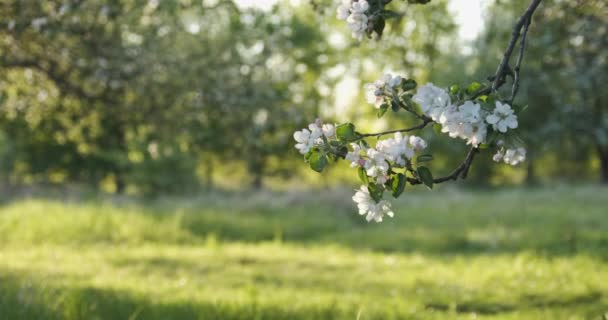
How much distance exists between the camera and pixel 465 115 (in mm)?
2838

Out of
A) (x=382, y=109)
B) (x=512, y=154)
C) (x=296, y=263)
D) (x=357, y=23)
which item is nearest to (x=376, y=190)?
(x=382, y=109)

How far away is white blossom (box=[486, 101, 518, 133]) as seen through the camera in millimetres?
2824

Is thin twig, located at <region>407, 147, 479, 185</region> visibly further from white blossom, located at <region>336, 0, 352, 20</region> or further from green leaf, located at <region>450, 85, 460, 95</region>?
white blossom, located at <region>336, 0, 352, 20</region>

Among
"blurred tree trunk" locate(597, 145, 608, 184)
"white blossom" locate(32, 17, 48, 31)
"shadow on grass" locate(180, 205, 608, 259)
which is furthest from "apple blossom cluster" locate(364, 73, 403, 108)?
"blurred tree trunk" locate(597, 145, 608, 184)

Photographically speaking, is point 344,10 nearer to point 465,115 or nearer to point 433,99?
point 433,99

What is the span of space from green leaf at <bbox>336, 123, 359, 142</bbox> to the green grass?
9.04ft

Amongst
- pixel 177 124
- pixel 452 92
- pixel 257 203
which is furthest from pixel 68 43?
pixel 257 203

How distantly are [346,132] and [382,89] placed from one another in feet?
0.99

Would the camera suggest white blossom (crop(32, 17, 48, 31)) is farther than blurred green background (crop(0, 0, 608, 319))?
No

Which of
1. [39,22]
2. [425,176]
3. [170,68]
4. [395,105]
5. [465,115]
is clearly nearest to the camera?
[465,115]

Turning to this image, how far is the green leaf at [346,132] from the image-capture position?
122 inches

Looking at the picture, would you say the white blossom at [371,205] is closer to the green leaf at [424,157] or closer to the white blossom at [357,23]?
the green leaf at [424,157]

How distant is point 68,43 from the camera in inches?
297

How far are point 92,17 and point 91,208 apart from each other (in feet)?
29.2
